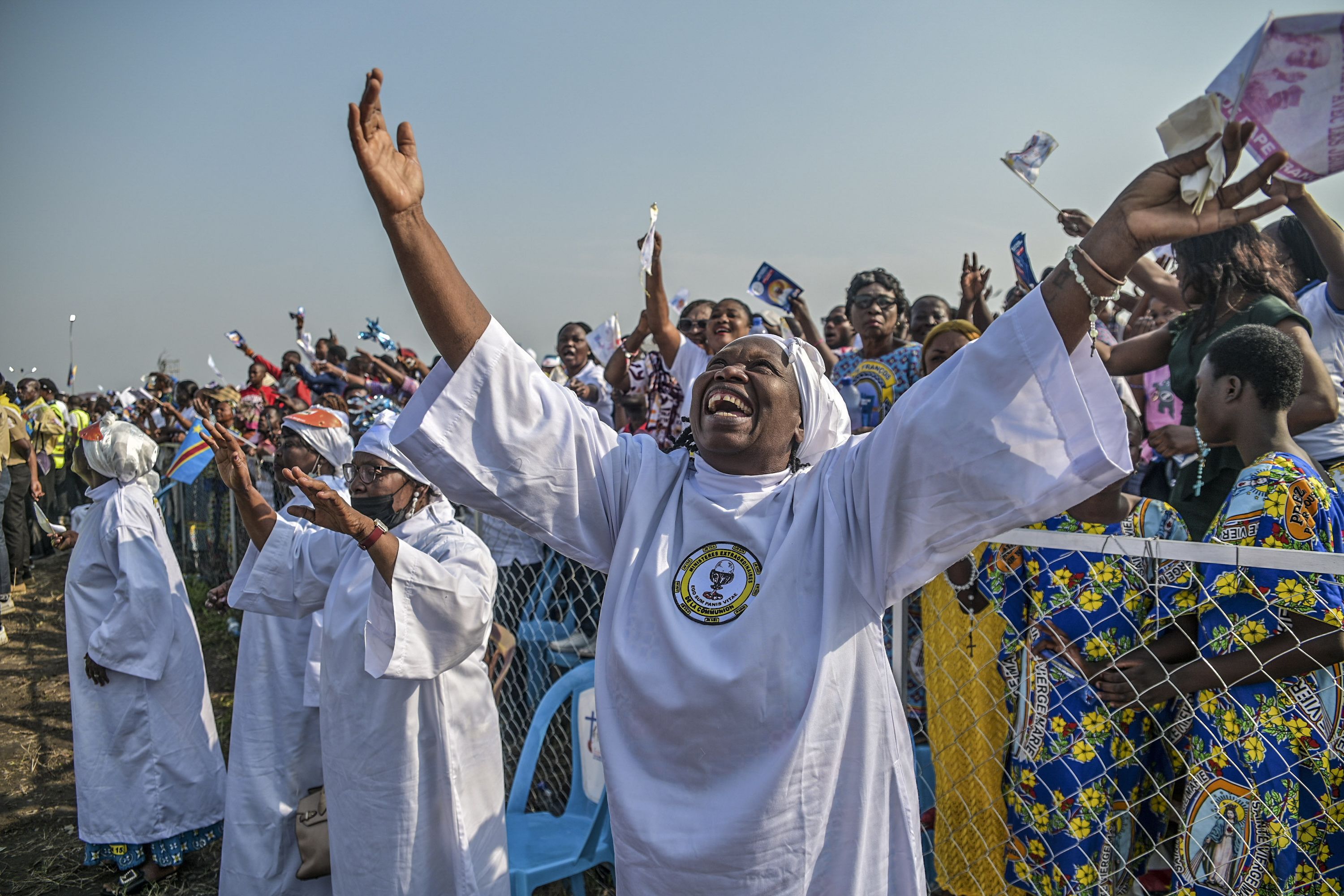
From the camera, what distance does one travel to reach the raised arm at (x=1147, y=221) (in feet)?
5.01

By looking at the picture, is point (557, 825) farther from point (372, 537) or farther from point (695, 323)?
point (695, 323)

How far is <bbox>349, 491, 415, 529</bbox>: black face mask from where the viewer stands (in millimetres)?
3668

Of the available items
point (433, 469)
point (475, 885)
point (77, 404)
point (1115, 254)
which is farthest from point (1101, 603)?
point (77, 404)

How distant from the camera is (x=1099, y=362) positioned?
1660 millimetres

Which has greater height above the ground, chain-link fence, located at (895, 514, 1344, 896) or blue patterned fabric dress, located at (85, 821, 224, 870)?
chain-link fence, located at (895, 514, 1344, 896)

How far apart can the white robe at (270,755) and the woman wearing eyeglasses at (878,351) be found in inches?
117

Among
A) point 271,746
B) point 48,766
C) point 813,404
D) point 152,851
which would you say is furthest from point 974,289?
point 48,766

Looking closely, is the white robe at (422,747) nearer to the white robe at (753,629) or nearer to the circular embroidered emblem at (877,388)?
the white robe at (753,629)

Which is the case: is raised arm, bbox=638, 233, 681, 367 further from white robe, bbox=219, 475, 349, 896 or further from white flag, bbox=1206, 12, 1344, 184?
white flag, bbox=1206, 12, 1344, 184

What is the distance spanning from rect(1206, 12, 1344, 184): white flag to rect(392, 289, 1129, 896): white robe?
595 mm

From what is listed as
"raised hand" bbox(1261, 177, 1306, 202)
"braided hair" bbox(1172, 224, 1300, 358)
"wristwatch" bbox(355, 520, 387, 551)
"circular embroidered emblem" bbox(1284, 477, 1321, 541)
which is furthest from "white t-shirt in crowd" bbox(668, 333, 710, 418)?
"raised hand" bbox(1261, 177, 1306, 202)

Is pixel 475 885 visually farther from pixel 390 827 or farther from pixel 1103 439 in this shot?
pixel 1103 439

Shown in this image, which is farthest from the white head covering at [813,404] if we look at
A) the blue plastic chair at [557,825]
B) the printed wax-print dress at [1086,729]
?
the blue plastic chair at [557,825]

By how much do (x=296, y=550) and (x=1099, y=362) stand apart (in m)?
3.56
